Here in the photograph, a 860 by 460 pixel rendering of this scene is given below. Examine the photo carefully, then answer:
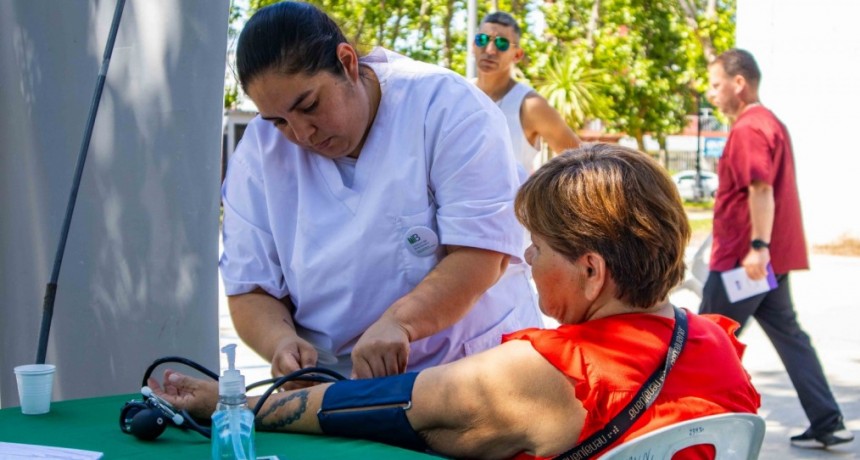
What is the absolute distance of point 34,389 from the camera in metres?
2.10

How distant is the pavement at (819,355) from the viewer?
511 cm

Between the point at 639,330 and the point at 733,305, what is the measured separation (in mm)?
3243

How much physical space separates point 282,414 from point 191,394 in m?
0.22

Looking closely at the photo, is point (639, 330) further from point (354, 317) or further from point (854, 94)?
point (854, 94)

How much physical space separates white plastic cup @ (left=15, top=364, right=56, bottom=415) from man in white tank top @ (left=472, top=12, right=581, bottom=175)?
3.21 metres

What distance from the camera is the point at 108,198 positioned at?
3.15m

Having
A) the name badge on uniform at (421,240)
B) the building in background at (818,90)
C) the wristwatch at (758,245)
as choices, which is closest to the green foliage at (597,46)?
the building in background at (818,90)

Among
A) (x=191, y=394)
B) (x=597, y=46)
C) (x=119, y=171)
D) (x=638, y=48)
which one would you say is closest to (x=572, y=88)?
(x=597, y=46)

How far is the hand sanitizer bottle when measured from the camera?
1.72m

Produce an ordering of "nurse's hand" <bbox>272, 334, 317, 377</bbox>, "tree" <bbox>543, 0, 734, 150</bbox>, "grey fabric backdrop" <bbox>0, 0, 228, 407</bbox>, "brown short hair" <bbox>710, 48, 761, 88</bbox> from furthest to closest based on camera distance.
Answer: "tree" <bbox>543, 0, 734, 150</bbox>, "brown short hair" <bbox>710, 48, 761, 88</bbox>, "grey fabric backdrop" <bbox>0, 0, 228, 407</bbox>, "nurse's hand" <bbox>272, 334, 317, 377</bbox>

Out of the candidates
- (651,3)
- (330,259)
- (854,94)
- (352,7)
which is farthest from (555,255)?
(651,3)

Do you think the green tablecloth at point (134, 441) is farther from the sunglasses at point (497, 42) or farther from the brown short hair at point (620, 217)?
the sunglasses at point (497, 42)

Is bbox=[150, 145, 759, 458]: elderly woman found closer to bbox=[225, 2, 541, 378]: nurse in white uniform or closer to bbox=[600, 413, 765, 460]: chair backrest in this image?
bbox=[600, 413, 765, 460]: chair backrest

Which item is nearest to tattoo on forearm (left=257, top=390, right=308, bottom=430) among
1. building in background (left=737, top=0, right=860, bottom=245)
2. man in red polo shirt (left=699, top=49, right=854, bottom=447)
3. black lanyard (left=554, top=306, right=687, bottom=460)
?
black lanyard (left=554, top=306, right=687, bottom=460)
